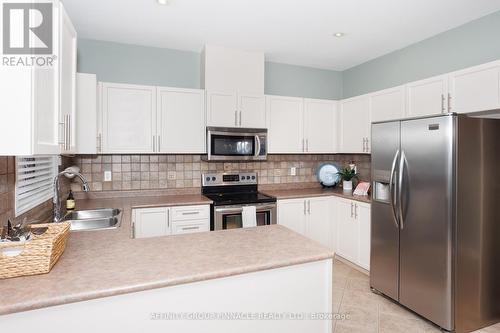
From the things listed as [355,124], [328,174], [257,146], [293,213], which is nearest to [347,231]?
[293,213]

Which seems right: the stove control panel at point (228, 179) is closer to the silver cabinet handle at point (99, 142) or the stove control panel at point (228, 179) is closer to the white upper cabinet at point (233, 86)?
the white upper cabinet at point (233, 86)

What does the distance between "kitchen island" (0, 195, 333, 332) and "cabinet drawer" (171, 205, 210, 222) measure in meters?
1.32

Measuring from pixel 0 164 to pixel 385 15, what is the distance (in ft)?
9.89

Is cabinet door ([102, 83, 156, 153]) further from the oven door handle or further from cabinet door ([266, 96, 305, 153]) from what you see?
cabinet door ([266, 96, 305, 153])

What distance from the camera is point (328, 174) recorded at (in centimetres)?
417

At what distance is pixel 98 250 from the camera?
4.67 ft

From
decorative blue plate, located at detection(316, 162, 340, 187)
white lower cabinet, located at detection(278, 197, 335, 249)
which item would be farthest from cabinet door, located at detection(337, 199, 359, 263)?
decorative blue plate, located at detection(316, 162, 340, 187)

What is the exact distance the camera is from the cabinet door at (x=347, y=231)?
3346 mm

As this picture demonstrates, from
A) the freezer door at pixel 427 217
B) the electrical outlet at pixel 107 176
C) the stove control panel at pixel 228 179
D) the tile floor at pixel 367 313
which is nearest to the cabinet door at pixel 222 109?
the stove control panel at pixel 228 179

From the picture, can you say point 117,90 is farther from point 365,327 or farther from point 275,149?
point 365,327

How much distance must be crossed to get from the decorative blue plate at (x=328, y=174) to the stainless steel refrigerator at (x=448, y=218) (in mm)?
1610

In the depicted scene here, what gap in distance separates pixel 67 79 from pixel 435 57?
130 inches

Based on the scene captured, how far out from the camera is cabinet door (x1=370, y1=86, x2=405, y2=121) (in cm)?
303

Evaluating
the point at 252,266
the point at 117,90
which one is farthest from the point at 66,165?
the point at 252,266
